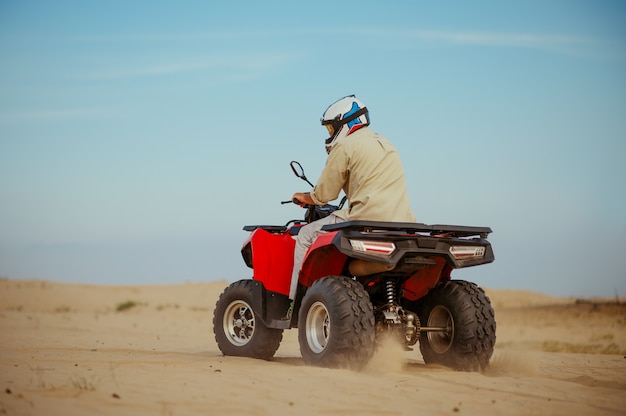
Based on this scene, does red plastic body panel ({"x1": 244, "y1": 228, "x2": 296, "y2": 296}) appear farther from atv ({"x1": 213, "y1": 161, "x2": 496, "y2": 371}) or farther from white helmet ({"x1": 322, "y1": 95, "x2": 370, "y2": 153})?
white helmet ({"x1": 322, "y1": 95, "x2": 370, "y2": 153})

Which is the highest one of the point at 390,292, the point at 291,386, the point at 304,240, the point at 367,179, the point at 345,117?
the point at 345,117

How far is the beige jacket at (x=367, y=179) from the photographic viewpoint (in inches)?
362

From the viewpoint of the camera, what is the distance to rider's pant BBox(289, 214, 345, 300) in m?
9.48

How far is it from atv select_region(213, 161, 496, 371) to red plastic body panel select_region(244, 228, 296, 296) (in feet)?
0.04

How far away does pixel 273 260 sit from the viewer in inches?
401

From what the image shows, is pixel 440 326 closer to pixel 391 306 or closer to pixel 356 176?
pixel 391 306

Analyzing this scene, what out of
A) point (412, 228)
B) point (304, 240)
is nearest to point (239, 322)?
point (304, 240)

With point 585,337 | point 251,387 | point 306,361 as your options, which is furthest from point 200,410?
point 585,337

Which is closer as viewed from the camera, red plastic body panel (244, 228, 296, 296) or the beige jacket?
the beige jacket

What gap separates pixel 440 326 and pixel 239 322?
257 cm

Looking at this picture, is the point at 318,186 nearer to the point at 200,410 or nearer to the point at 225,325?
the point at 225,325

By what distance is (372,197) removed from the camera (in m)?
9.17

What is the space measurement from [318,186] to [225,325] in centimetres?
251

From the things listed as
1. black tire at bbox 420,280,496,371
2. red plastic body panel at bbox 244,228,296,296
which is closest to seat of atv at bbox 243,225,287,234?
red plastic body panel at bbox 244,228,296,296
